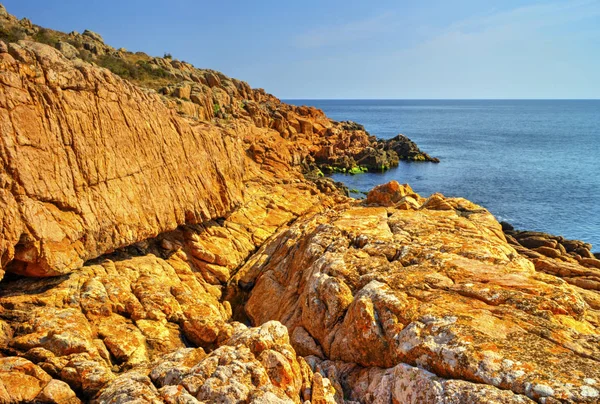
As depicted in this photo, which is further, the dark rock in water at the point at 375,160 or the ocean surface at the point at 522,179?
the dark rock in water at the point at 375,160

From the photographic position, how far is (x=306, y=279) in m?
19.0

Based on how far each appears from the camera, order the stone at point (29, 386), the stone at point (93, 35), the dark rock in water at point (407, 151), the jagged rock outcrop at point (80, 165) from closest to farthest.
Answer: the stone at point (29, 386), the jagged rock outcrop at point (80, 165), the stone at point (93, 35), the dark rock in water at point (407, 151)

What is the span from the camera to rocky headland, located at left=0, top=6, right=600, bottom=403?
11.1m

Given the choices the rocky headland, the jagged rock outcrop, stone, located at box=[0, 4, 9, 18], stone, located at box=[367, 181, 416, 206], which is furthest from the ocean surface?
stone, located at box=[0, 4, 9, 18]

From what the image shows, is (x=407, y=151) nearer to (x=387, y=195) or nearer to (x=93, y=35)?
(x=387, y=195)

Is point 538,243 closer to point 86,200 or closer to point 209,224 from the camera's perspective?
point 209,224

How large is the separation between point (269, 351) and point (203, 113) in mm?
49589

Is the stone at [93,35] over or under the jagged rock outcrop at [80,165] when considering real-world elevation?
over

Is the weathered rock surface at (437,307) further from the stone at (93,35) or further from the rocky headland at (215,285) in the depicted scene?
the stone at (93,35)

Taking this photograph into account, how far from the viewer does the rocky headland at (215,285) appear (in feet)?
36.4

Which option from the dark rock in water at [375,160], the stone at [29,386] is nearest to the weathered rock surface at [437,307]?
the stone at [29,386]

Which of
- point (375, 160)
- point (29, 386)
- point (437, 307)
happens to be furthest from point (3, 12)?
point (437, 307)

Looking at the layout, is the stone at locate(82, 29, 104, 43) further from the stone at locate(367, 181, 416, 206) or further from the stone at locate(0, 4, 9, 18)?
the stone at locate(367, 181, 416, 206)

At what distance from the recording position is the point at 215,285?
25141 millimetres
